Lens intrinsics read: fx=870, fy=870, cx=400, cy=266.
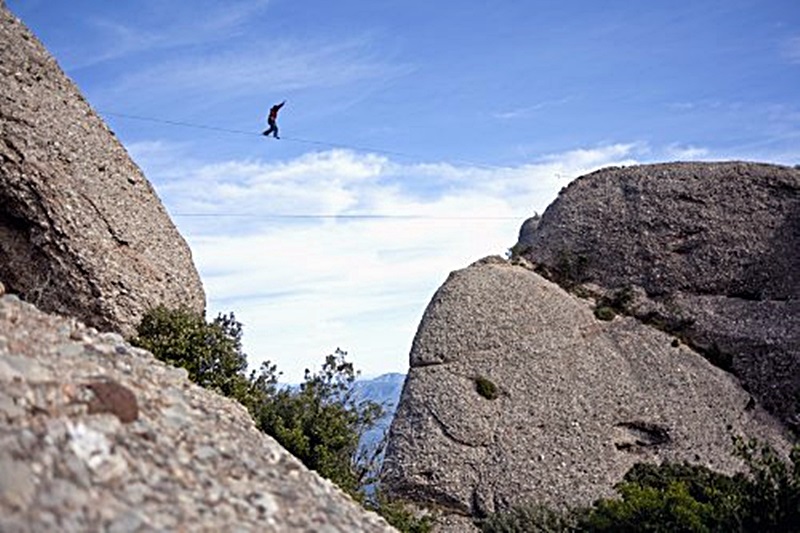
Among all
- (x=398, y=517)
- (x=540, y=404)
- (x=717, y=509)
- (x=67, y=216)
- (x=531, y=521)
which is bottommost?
(x=531, y=521)

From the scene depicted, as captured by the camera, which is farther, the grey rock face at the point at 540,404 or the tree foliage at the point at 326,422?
the grey rock face at the point at 540,404

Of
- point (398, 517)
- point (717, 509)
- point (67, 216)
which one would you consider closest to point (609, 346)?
point (717, 509)

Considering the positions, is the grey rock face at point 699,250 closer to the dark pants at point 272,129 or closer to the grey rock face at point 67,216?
the dark pants at point 272,129

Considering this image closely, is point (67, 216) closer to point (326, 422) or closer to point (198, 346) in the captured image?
point (198, 346)

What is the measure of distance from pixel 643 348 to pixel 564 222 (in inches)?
351

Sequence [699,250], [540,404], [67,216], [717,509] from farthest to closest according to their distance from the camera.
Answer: [699,250], [540,404], [717,509], [67,216]

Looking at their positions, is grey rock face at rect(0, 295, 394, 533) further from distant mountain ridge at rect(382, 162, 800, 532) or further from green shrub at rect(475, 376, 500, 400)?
green shrub at rect(475, 376, 500, 400)

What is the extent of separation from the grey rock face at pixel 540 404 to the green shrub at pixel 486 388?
0.04 meters

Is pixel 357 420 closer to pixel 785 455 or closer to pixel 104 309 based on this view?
pixel 104 309

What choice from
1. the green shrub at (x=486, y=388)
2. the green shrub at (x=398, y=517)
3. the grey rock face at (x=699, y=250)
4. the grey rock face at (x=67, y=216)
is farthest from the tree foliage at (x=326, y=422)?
the grey rock face at (x=699, y=250)

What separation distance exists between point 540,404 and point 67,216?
59.4ft

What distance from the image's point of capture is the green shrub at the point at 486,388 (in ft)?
102

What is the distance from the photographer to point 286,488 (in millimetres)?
9266

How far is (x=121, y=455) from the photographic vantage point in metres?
7.69
